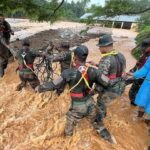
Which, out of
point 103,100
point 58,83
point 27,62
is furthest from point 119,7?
point 58,83

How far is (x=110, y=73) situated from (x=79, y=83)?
2.32ft

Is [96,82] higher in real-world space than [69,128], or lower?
higher

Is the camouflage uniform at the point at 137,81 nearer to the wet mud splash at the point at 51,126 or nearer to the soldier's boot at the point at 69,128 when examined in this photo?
the wet mud splash at the point at 51,126

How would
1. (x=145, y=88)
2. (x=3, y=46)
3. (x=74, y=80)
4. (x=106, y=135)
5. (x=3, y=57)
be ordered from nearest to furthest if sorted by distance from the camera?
(x=74, y=80) < (x=106, y=135) < (x=145, y=88) < (x=3, y=57) < (x=3, y=46)

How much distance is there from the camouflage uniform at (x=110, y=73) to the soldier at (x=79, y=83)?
0.17 m

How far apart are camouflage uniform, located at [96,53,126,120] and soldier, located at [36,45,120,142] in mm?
170

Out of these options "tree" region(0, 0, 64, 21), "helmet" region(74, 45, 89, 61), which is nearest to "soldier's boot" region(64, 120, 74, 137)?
"helmet" region(74, 45, 89, 61)

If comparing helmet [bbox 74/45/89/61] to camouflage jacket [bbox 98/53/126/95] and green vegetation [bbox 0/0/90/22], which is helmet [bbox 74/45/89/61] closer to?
camouflage jacket [bbox 98/53/126/95]

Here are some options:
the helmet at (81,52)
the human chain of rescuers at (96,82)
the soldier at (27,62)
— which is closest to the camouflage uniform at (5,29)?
the soldier at (27,62)

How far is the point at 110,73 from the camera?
5.36 metres

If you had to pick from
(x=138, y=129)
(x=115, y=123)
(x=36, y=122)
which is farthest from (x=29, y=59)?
(x=138, y=129)

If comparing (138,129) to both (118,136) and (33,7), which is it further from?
(33,7)

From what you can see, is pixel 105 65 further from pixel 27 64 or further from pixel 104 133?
pixel 27 64

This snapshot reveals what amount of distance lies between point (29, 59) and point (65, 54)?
104cm
